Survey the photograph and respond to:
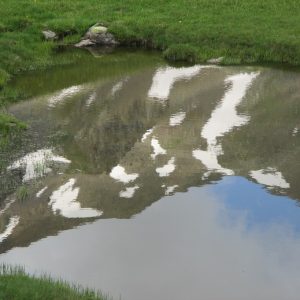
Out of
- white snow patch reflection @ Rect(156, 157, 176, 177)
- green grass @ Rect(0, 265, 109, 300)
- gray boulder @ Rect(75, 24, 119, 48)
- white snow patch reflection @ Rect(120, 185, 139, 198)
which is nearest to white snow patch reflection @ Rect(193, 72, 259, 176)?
white snow patch reflection @ Rect(156, 157, 176, 177)

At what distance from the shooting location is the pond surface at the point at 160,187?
14461 millimetres

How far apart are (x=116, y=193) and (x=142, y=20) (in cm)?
2359

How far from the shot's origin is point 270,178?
20.0 meters

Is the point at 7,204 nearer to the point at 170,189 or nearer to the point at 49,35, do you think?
the point at 170,189

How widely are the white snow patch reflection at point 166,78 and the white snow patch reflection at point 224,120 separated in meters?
2.51

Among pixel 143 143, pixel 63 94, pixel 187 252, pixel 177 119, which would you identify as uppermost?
pixel 187 252

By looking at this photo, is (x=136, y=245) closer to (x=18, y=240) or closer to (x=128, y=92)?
(x=18, y=240)

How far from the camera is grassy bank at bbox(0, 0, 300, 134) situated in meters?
35.4

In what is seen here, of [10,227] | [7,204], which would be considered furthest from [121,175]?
[10,227]

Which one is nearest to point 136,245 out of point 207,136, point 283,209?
point 283,209

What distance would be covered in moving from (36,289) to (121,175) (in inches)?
313

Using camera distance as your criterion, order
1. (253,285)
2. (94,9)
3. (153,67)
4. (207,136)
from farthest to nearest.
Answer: (94,9), (153,67), (207,136), (253,285)

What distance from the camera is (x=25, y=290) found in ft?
40.5

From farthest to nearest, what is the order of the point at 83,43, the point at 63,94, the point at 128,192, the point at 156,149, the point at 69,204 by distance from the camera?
the point at 83,43 → the point at 63,94 → the point at 156,149 → the point at 128,192 → the point at 69,204
